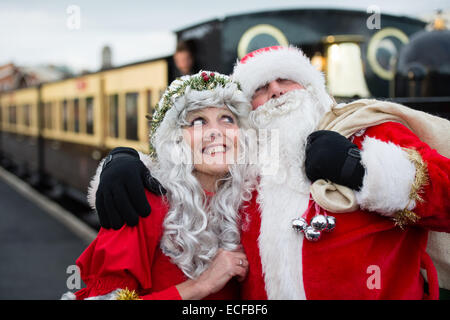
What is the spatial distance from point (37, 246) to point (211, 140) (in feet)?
18.9

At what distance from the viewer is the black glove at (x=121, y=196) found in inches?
62.1

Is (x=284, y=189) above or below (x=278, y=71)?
below

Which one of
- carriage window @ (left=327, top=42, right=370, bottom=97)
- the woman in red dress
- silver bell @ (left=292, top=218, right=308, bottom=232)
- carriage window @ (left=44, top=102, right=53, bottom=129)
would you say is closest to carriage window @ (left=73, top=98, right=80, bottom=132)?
carriage window @ (left=44, top=102, right=53, bottom=129)

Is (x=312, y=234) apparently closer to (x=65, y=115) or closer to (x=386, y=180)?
(x=386, y=180)

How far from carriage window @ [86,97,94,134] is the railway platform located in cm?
167

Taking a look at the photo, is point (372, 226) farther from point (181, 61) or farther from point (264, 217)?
point (181, 61)

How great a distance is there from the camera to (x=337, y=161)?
4.95ft

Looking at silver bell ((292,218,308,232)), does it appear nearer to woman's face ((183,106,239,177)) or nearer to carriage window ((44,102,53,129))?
woman's face ((183,106,239,177))

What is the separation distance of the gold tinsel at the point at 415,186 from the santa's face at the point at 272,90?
59 cm

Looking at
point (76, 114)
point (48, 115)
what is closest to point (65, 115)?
point (76, 114)

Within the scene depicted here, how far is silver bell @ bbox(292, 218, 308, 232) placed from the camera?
5.17 ft

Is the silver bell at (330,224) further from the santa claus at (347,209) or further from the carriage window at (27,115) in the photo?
the carriage window at (27,115)

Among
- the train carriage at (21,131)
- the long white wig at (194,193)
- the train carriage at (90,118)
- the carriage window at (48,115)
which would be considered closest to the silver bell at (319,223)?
the long white wig at (194,193)
